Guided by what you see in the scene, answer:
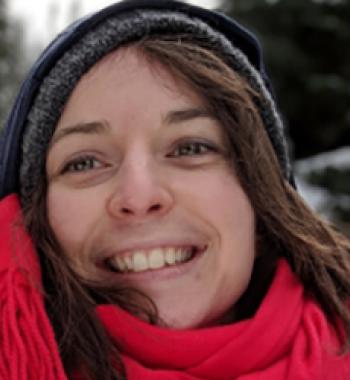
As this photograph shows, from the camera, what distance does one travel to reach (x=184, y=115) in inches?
65.9

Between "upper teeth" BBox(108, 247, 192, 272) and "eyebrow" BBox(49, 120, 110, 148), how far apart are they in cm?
32

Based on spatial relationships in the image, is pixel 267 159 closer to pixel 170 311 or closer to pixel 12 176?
pixel 170 311

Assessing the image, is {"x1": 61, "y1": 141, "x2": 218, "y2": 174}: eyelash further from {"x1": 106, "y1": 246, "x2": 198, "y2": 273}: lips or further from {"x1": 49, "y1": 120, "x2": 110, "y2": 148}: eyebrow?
{"x1": 106, "y1": 246, "x2": 198, "y2": 273}: lips

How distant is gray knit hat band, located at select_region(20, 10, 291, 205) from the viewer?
5.53 feet

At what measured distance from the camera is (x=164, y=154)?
166cm

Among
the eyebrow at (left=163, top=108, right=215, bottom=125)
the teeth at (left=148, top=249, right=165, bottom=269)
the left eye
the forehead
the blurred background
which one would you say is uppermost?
the blurred background

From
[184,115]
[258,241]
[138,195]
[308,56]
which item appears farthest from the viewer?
[308,56]

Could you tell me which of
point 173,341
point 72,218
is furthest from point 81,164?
point 173,341

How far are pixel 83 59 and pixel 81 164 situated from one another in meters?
0.27

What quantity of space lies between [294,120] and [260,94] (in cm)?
822

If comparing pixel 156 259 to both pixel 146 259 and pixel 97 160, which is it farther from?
pixel 97 160

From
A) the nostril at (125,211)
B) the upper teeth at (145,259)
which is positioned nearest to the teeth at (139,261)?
the upper teeth at (145,259)

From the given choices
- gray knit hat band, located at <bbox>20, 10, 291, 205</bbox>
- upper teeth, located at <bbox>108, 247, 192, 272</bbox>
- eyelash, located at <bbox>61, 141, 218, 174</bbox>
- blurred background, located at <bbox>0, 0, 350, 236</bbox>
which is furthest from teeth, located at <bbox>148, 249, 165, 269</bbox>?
blurred background, located at <bbox>0, 0, 350, 236</bbox>

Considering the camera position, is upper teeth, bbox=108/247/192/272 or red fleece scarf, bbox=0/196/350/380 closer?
red fleece scarf, bbox=0/196/350/380
